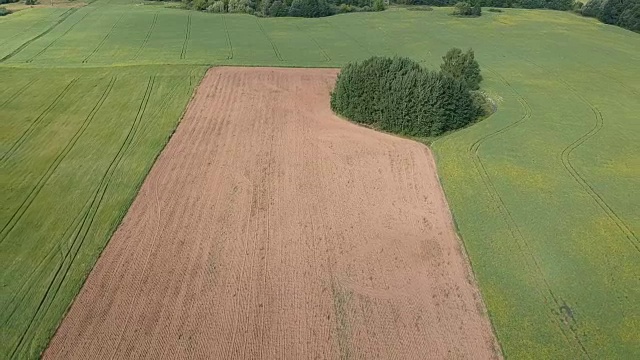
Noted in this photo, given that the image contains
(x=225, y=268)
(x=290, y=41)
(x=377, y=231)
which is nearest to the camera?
(x=225, y=268)

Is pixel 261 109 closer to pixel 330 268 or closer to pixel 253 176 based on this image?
pixel 253 176

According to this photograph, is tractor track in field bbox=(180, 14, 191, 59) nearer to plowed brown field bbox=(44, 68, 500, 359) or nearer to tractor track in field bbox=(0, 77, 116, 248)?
tractor track in field bbox=(0, 77, 116, 248)

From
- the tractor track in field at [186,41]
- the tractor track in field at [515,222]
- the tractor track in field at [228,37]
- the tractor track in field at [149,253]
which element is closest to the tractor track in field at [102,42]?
the tractor track in field at [186,41]

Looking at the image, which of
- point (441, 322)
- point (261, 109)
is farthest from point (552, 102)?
point (441, 322)

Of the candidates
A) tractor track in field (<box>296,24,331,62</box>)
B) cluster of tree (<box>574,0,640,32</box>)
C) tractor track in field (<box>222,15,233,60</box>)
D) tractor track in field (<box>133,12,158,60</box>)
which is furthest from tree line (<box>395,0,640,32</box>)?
tractor track in field (<box>133,12,158,60</box>)

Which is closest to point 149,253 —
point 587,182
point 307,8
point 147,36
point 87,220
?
point 87,220

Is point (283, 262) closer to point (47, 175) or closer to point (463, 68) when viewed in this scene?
point (47, 175)
